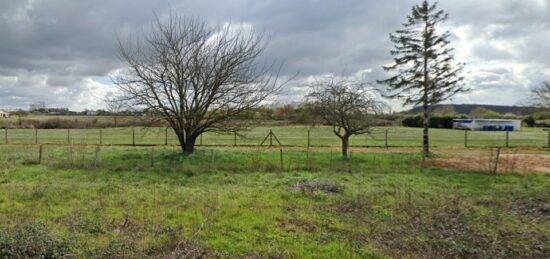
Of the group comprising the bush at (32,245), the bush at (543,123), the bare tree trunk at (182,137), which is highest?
the bush at (543,123)

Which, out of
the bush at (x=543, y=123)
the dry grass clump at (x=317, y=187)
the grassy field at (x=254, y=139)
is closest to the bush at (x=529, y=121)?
the bush at (x=543, y=123)

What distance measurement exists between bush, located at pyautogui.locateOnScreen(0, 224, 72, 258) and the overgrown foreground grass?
18mm

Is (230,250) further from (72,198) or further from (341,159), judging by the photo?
(341,159)

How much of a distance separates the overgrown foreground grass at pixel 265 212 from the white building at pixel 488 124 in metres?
54.2

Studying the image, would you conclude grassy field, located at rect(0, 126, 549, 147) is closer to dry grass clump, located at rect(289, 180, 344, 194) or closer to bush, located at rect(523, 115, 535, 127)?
dry grass clump, located at rect(289, 180, 344, 194)

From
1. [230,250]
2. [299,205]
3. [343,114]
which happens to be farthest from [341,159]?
[230,250]

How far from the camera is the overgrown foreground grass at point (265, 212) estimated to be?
6809mm

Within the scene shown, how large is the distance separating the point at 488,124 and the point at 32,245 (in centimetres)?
7508

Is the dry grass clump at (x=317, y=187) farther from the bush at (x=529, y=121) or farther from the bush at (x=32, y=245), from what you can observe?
the bush at (x=529, y=121)

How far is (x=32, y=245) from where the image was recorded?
5.95 meters

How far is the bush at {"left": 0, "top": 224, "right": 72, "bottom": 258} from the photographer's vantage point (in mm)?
5816

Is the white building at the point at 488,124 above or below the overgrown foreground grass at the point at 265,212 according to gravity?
above

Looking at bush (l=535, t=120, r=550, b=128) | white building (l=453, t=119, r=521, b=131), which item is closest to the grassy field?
white building (l=453, t=119, r=521, b=131)

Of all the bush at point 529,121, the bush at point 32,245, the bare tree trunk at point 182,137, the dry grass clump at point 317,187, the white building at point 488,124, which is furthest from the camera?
the bush at point 529,121
